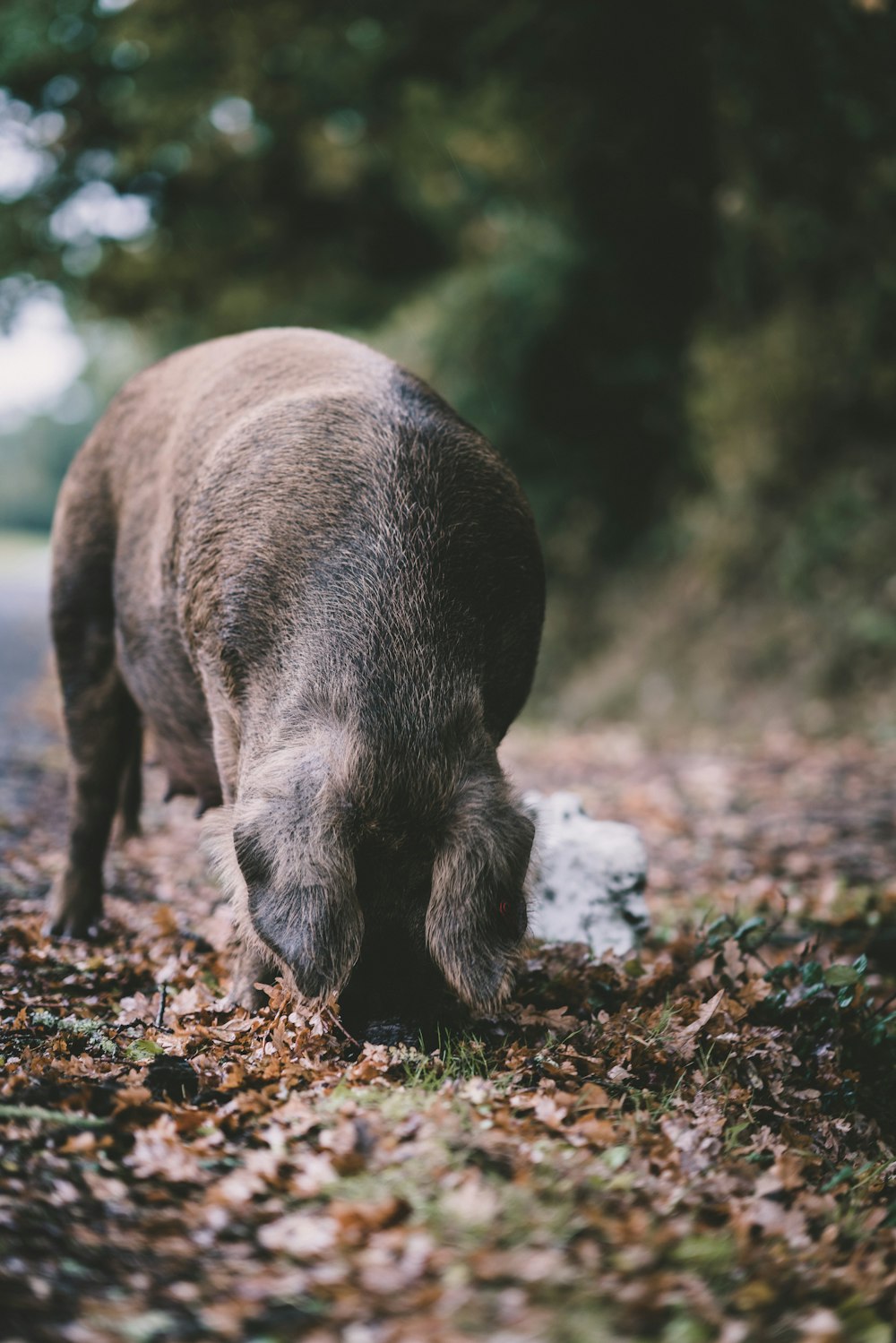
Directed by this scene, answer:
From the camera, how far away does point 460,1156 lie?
104 inches

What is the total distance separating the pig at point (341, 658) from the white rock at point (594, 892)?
3.41 feet

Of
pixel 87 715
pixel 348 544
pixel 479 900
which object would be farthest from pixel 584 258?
pixel 479 900

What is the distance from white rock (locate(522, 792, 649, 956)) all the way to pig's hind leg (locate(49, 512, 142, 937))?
187 cm

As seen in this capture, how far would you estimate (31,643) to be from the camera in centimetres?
A: 2075

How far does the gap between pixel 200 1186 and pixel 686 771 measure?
696cm

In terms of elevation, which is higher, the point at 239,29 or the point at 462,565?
the point at 239,29

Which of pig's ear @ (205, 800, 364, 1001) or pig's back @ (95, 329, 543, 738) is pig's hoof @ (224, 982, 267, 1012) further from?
pig's back @ (95, 329, 543, 738)

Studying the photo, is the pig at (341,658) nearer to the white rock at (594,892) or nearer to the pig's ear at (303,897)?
the pig's ear at (303,897)

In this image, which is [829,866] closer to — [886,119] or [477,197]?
[886,119]

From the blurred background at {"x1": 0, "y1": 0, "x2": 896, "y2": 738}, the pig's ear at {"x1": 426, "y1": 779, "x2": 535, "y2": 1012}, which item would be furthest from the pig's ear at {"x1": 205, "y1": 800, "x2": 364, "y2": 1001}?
the blurred background at {"x1": 0, "y1": 0, "x2": 896, "y2": 738}

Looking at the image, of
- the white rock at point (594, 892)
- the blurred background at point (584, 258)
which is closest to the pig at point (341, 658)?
the white rock at point (594, 892)

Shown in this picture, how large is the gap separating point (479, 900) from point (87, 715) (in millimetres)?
2560

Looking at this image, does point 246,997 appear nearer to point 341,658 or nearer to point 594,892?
point 341,658

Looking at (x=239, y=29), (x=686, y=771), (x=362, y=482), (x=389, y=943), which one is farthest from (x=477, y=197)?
(x=389, y=943)
